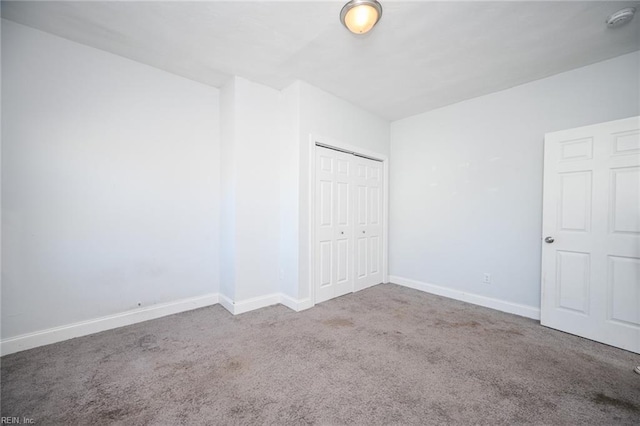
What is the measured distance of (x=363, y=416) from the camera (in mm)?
1489

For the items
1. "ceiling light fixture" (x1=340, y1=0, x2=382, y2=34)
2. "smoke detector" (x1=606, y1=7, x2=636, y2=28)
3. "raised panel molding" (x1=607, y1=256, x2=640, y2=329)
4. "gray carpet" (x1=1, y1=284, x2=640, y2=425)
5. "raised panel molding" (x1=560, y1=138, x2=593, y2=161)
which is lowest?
"gray carpet" (x1=1, y1=284, x2=640, y2=425)

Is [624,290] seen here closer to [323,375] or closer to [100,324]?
[323,375]

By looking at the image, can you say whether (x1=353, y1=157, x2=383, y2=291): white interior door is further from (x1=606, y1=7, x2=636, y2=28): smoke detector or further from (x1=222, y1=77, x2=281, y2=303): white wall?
(x1=606, y1=7, x2=636, y2=28): smoke detector

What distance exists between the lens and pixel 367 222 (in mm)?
4023

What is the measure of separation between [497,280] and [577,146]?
174cm

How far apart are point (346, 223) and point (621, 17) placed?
10.4 ft

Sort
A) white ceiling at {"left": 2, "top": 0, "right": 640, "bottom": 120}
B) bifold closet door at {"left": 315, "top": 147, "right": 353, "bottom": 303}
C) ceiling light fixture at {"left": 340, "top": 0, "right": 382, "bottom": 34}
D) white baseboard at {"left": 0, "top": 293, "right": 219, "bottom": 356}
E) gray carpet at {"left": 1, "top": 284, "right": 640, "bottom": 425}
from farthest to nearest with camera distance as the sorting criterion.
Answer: bifold closet door at {"left": 315, "top": 147, "right": 353, "bottom": 303}
white baseboard at {"left": 0, "top": 293, "right": 219, "bottom": 356}
white ceiling at {"left": 2, "top": 0, "right": 640, "bottom": 120}
ceiling light fixture at {"left": 340, "top": 0, "right": 382, "bottom": 34}
gray carpet at {"left": 1, "top": 284, "right": 640, "bottom": 425}

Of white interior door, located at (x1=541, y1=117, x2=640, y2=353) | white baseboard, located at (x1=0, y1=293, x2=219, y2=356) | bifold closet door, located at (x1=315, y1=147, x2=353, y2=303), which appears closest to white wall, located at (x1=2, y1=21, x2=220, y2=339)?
white baseboard, located at (x1=0, y1=293, x2=219, y2=356)

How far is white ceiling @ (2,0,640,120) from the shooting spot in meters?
1.99

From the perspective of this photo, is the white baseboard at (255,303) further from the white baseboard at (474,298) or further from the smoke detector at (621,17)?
the smoke detector at (621,17)

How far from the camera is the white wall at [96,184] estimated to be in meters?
2.19

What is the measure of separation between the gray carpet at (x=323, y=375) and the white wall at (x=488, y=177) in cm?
85

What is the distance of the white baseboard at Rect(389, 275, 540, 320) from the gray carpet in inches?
10.3

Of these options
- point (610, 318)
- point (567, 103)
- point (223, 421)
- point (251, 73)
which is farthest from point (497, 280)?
point (251, 73)
